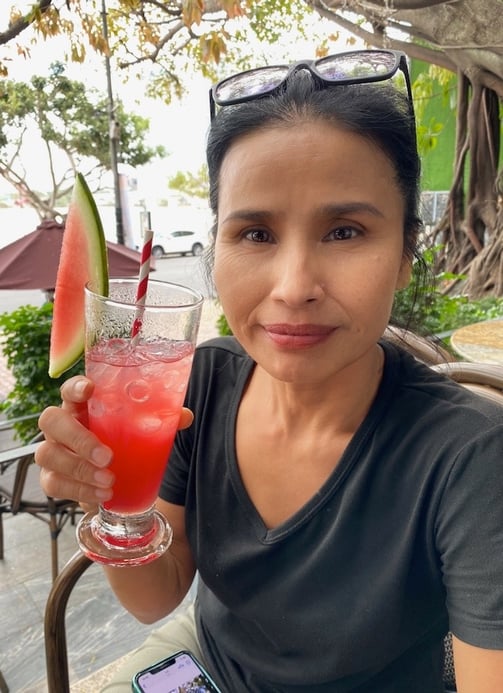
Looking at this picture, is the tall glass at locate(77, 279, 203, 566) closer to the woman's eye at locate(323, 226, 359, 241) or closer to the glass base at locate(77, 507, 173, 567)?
the glass base at locate(77, 507, 173, 567)

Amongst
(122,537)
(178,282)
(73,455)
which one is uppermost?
(178,282)

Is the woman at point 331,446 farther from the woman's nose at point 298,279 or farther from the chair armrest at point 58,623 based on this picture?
the chair armrest at point 58,623

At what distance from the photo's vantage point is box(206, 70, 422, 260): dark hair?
3.20 ft

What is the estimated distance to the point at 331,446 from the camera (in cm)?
116

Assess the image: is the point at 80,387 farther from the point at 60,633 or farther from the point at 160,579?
the point at 60,633

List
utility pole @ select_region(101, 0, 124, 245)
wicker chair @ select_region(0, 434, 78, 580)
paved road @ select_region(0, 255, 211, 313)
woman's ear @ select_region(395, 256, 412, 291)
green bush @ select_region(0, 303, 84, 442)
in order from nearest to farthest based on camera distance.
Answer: woman's ear @ select_region(395, 256, 412, 291) → paved road @ select_region(0, 255, 211, 313) → wicker chair @ select_region(0, 434, 78, 580) → green bush @ select_region(0, 303, 84, 442) → utility pole @ select_region(101, 0, 124, 245)

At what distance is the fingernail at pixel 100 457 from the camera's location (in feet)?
3.09

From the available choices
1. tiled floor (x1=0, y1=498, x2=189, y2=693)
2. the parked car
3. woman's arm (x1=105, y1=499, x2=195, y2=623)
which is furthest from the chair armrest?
the parked car

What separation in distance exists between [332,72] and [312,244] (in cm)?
36

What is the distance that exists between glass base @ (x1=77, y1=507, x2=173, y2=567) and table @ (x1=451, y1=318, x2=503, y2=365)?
2.04 metres

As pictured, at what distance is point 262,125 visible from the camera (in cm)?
100

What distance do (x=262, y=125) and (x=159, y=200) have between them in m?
17.2

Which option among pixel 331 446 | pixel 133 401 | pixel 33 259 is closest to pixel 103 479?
pixel 133 401

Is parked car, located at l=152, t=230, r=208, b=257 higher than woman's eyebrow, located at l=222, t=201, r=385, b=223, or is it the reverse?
woman's eyebrow, located at l=222, t=201, r=385, b=223
